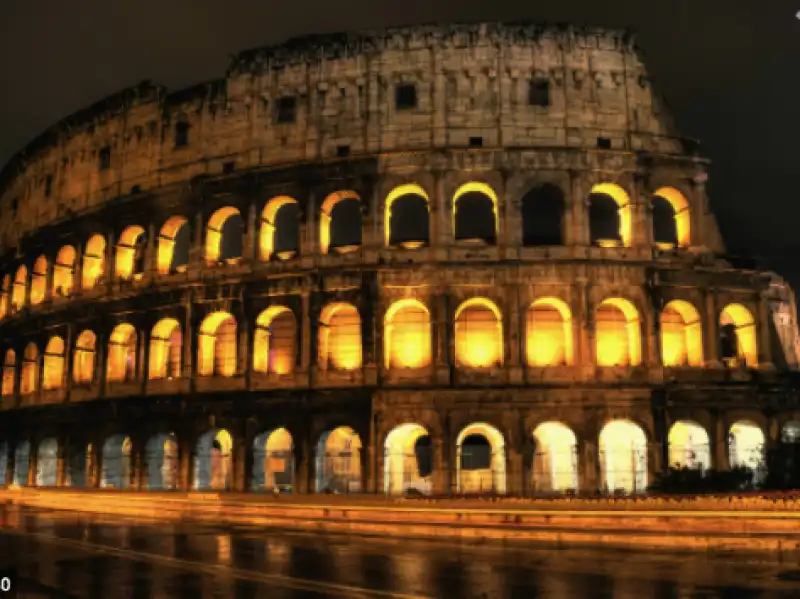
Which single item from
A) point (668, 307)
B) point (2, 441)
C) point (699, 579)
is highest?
point (668, 307)

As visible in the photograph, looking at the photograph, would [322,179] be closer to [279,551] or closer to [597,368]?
[597,368]

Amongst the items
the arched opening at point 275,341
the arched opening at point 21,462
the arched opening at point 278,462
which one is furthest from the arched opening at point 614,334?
the arched opening at point 21,462

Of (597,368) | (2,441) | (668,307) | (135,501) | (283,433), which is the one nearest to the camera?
(135,501)

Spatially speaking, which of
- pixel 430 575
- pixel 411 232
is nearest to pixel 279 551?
pixel 430 575

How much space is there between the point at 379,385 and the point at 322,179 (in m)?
7.59

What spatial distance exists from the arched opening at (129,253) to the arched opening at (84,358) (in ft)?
9.37

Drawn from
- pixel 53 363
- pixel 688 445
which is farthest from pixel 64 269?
pixel 688 445

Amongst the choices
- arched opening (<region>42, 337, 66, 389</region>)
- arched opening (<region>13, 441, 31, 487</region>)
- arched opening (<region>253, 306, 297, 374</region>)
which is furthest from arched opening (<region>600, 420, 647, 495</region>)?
arched opening (<region>13, 441, 31, 487</region>)

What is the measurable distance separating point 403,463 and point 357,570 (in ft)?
54.6

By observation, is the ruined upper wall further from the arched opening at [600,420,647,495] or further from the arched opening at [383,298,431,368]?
the arched opening at [600,420,647,495]

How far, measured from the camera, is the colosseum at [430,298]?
26375 mm

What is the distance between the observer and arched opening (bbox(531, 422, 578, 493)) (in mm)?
27547

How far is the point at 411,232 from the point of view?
120 ft

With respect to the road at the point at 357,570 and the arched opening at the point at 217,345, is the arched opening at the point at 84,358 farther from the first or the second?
the road at the point at 357,570
